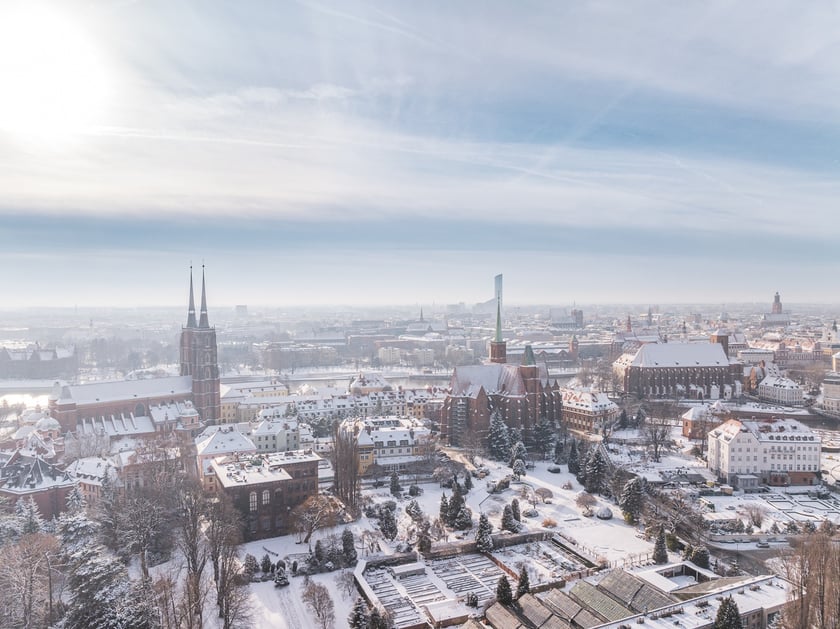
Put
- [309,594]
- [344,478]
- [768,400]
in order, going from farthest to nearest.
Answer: [768,400] < [344,478] < [309,594]

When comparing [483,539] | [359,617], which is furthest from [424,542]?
[359,617]

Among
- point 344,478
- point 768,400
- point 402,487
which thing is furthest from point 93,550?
point 768,400

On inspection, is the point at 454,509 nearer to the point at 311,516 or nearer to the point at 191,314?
the point at 311,516

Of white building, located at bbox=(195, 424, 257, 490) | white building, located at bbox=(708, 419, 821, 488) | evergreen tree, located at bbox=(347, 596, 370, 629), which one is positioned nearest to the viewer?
evergreen tree, located at bbox=(347, 596, 370, 629)

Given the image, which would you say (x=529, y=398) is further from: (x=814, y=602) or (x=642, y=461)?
(x=814, y=602)

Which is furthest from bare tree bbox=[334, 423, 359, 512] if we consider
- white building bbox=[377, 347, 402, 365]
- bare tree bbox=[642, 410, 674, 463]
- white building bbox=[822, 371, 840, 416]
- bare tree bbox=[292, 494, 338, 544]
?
white building bbox=[377, 347, 402, 365]

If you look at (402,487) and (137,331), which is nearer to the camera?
(402,487)

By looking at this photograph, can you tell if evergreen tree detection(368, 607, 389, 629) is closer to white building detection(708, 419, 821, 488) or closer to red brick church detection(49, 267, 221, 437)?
white building detection(708, 419, 821, 488)
